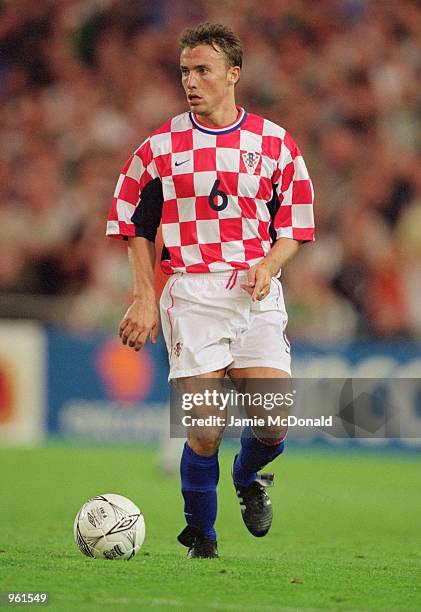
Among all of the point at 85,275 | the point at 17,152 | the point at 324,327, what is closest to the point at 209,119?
the point at 324,327

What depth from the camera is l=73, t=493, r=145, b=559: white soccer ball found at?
455 cm

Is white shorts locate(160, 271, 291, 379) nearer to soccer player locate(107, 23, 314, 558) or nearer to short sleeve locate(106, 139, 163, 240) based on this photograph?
soccer player locate(107, 23, 314, 558)

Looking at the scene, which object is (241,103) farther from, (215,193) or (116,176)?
(215,193)

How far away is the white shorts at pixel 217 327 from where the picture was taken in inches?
181

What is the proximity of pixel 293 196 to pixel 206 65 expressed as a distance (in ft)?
2.05

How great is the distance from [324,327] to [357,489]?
3036 millimetres

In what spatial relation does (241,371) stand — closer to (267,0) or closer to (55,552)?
(55,552)

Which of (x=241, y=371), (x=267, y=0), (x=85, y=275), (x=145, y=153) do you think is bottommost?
(x=241, y=371)

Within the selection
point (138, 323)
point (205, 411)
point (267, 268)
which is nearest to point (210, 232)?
point (267, 268)

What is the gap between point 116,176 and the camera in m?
13.4

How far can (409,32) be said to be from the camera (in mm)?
13836

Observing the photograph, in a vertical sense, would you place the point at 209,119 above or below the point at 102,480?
above

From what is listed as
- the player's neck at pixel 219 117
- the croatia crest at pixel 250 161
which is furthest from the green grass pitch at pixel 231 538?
the player's neck at pixel 219 117

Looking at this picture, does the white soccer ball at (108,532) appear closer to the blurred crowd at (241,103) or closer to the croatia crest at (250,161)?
the croatia crest at (250,161)
